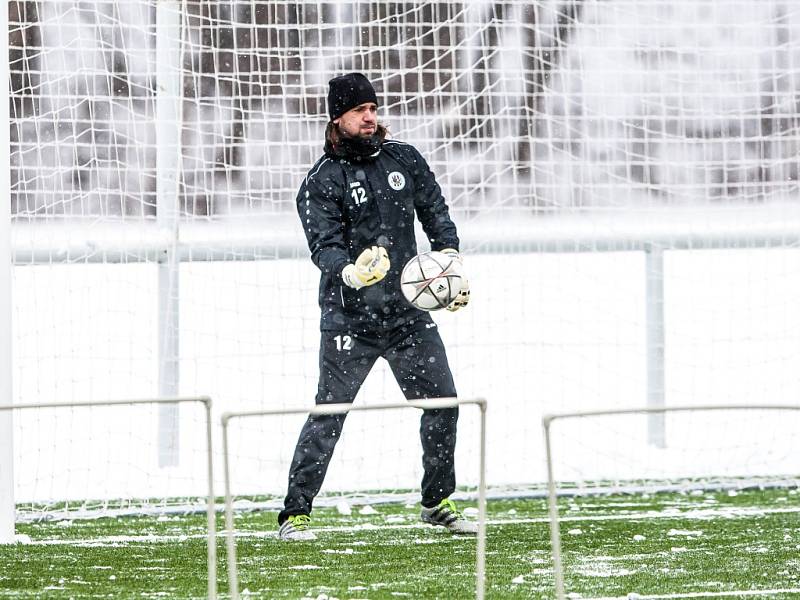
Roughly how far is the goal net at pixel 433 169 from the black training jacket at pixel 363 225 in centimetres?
193

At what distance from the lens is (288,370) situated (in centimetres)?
1128

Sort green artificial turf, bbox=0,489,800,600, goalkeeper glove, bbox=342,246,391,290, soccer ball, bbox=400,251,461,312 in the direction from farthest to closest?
soccer ball, bbox=400,251,461,312, goalkeeper glove, bbox=342,246,391,290, green artificial turf, bbox=0,489,800,600

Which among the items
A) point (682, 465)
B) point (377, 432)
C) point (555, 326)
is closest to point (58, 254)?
point (377, 432)

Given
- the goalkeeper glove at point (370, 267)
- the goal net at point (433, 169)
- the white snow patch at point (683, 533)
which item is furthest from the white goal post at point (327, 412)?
the goal net at point (433, 169)

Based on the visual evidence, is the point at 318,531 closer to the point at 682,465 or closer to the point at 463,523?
the point at 463,523

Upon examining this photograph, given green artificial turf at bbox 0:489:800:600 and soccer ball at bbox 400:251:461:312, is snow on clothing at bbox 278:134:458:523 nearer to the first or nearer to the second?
soccer ball at bbox 400:251:461:312

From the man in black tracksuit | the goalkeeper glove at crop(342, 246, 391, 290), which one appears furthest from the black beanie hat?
the goalkeeper glove at crop(342, 246, 391, 290)

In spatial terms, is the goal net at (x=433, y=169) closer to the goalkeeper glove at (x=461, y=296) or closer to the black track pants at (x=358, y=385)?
the black track pants at (x=358, y=385)

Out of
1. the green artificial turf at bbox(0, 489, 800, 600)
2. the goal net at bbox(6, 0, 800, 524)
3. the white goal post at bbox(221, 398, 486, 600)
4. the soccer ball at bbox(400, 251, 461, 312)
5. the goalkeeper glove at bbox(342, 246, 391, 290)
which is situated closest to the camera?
the white goal post at bbox(221, 398, 486, 600)

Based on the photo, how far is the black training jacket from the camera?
18.2 feet

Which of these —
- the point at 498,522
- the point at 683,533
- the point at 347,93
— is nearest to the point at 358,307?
the point at 347,93

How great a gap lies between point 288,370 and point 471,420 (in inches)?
110

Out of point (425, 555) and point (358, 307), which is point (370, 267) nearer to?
point (358, 307)

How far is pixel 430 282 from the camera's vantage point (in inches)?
210
